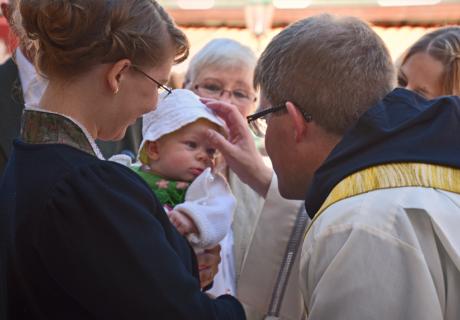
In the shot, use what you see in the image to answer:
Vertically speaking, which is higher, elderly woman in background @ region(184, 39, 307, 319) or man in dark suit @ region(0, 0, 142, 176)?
man in dark suit @ region(0, 0, 142, 176)

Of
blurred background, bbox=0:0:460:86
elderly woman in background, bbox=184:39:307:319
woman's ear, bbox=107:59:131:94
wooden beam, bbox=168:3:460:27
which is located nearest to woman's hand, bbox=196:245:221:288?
elderly woman in background, bbox=184:39:307:319

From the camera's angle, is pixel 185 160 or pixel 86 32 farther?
pixel 185 160

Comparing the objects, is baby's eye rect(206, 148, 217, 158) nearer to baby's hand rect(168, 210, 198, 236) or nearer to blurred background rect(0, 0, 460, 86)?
baby's hand rect(168, 210, 198, 236)

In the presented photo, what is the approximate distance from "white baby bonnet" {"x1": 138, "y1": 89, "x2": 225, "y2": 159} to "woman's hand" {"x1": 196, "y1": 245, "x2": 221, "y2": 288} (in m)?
0.49

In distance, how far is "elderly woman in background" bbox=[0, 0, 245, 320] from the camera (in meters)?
1.33

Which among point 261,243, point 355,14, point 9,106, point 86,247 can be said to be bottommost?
point 355,14

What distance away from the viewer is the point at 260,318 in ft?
8.21

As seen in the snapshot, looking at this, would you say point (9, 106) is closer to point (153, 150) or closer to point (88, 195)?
point (153, 150)

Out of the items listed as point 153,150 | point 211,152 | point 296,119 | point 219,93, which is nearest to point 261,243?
point 211,152

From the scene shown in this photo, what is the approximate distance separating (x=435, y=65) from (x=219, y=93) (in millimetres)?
1029

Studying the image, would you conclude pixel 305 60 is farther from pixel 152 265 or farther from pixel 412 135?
pixel 152 265

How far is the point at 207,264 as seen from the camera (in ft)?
7.26

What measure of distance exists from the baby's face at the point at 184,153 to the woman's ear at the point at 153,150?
0.01 m

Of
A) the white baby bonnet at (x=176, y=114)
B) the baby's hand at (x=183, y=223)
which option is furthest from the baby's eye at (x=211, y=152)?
the baby's hand at (x=183, y=223)
